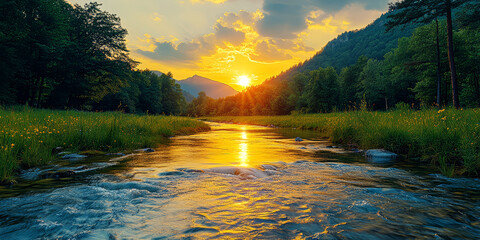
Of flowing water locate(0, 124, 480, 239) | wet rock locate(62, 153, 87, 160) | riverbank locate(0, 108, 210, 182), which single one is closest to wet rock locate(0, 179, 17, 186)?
riverbank locate(0, 108, 210, 182)

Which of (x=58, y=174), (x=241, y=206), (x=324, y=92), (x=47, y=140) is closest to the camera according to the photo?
(x=241, y=206)

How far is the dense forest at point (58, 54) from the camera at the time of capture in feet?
80.0

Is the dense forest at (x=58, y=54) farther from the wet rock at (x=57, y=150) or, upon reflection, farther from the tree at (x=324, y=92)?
the tree at (x=324, y=92)

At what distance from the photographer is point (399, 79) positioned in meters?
53.1

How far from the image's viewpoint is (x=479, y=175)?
550 cm

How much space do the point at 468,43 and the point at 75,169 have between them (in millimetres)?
51279

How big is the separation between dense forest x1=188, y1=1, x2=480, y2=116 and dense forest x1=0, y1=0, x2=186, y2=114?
31.6m

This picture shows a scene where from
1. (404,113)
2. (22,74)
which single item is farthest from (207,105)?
(404,113)

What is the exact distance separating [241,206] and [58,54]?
3471 cm

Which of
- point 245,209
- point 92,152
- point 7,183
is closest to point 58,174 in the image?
point 7,183

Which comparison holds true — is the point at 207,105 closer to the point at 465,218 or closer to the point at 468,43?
the point at 468,43

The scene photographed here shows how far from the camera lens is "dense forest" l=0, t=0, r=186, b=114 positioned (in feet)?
80.0

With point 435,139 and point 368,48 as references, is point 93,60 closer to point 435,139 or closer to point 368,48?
point 435,139

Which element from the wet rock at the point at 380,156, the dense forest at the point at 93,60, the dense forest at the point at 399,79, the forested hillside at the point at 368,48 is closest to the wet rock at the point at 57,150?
the dense forest at the point at 93,60
